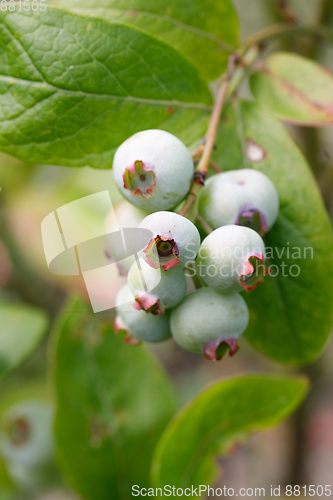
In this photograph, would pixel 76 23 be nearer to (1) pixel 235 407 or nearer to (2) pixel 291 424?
(1) pixel 235 407

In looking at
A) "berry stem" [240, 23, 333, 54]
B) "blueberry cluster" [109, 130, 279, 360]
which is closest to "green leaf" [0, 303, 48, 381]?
"blueberry cluster" [109, 130, 279, 360]

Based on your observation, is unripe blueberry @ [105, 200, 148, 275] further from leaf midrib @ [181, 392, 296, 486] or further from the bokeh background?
the bokeh background

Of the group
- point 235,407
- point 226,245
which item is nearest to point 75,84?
point 226,245

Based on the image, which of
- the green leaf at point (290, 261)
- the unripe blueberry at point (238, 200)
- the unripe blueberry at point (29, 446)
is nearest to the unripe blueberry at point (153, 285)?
the unripe blueberry at point (238, 200)

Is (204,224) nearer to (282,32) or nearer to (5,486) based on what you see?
(282,32)

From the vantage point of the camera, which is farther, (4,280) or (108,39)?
(4,280)

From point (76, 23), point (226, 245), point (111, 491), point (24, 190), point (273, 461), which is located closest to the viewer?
point (226, 245)

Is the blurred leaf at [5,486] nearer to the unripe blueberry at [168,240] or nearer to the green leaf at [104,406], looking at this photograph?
the green leaf at [104,406]
